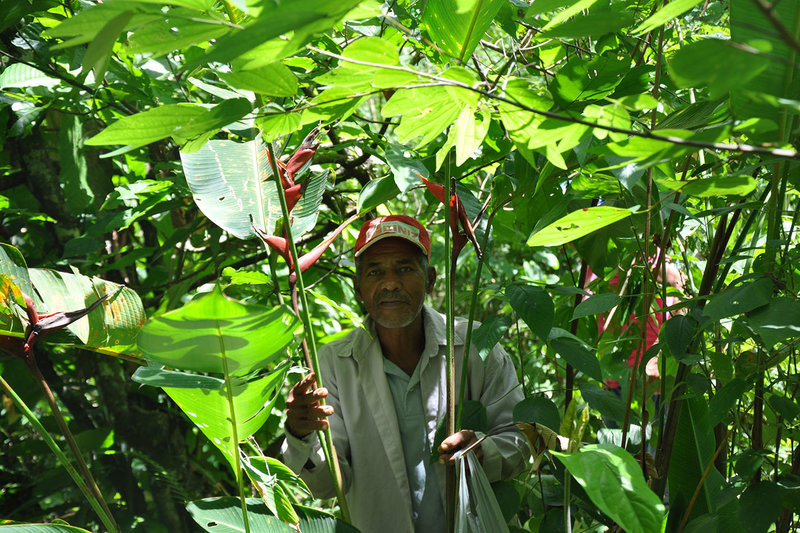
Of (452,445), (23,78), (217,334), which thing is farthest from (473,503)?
(23,78)

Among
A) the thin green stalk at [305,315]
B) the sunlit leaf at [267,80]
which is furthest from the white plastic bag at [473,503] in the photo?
the sunlit leaf at [267,80]

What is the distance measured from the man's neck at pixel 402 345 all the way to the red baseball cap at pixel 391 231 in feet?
0.75

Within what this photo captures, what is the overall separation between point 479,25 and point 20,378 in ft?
6.94

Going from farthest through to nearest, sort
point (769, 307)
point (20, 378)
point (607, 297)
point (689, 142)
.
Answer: point (20, 378), point (607, 297), point (769, 307), point (689, 142)

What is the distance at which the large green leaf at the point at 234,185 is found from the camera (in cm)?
126

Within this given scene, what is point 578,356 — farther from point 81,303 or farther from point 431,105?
point 81,303

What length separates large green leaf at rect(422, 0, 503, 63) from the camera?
2.71ft

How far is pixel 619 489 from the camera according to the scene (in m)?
0.75

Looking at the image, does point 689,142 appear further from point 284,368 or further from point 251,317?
point 284,368

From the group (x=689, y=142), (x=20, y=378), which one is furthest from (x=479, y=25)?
(x=20, y=378)

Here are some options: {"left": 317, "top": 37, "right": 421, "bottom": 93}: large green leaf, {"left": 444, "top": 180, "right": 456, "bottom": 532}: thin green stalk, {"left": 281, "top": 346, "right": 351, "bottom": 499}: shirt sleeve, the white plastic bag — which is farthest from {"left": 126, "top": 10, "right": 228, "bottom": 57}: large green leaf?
{"left": 281, "top": 346, "right": 351, "bottom": 499}: shirt sleeve

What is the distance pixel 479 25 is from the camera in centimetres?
84

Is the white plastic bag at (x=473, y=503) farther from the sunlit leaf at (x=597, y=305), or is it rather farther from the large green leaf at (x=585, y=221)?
the large green leaf at (x=585, y=221)

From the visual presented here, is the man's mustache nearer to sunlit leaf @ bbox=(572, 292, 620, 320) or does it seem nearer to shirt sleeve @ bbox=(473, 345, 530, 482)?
shirt sleeve @ bbox=(473, 345, 530, 482)
